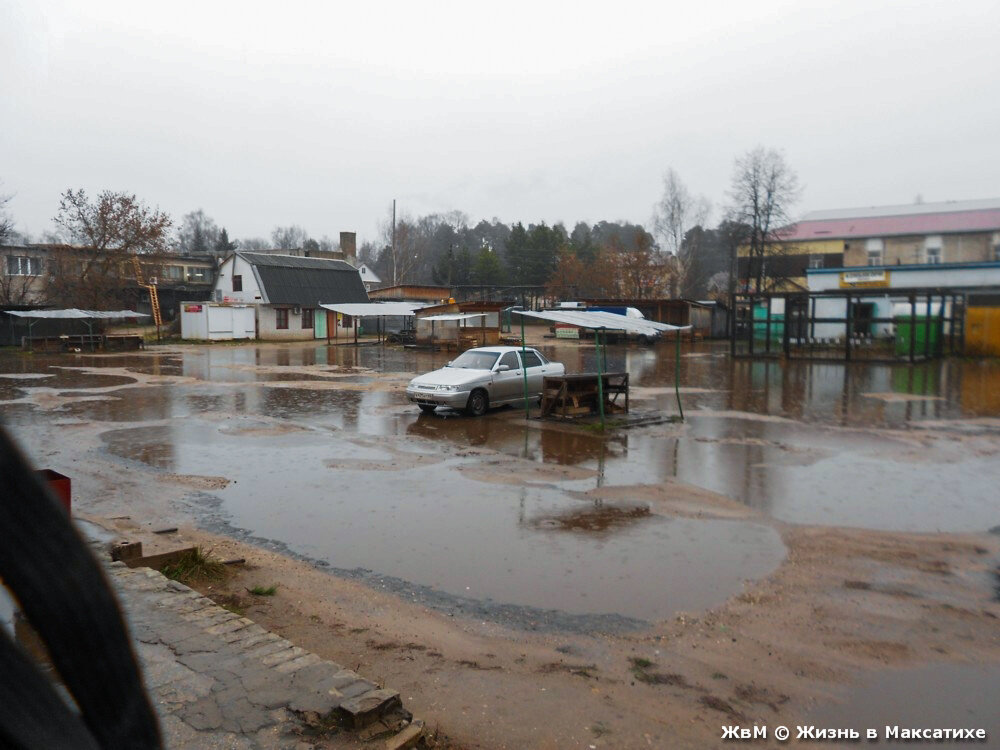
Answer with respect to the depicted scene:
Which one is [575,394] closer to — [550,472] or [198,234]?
[550,472]

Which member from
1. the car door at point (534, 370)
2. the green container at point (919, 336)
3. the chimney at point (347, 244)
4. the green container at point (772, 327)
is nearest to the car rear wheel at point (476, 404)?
the car door at point (534, 370)

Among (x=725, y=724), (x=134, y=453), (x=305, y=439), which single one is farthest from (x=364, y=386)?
(x=725, y=724)

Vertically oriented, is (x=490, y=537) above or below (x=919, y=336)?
below

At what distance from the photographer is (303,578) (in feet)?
23.6

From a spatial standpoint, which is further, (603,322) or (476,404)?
(476,404)

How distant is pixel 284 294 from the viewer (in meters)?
51.4

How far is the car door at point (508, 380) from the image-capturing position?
58.3ft

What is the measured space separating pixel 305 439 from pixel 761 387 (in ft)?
49.9

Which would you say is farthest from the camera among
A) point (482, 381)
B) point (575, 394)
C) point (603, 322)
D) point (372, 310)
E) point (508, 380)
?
point (372, 310)

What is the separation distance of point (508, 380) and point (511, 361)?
0.53 metres

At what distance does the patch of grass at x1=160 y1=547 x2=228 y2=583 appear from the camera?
695 centimetres

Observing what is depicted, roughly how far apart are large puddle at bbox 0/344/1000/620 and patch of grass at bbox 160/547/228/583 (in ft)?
3.23

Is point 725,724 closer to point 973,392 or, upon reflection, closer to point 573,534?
point 573,534

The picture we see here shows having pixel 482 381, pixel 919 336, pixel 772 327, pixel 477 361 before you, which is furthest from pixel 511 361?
pixel 772 327
